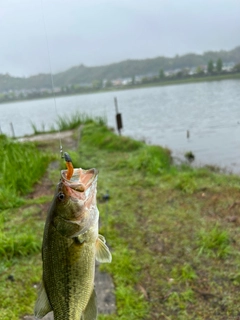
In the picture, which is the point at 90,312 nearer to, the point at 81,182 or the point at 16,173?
the point at 81,182

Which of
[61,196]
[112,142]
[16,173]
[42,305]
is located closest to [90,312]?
[42,305]

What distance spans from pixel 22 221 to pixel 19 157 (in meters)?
2.45

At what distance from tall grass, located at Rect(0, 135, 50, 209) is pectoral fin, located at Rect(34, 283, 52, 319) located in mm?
3875

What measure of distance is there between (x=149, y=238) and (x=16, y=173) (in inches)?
131

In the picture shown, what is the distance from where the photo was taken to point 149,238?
5.27 metres

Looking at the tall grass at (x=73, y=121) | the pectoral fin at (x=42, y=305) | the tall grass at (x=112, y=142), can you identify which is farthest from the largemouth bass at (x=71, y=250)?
the tall grass at (x=73, y=121)

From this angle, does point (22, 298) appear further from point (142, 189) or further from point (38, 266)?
point (142, 189)

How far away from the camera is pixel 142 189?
7.46 m

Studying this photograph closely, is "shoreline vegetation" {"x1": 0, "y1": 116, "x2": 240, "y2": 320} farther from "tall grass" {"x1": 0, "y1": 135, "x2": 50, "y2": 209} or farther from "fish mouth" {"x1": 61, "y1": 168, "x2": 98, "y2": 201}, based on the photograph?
"fish mouth" {"x1": 61, "y1": 168, "x2": 98, "y2": 201}

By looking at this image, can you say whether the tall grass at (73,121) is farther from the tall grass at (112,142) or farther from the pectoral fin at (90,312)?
the pectoral fin at (90,312)

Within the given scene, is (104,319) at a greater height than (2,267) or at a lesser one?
lesser

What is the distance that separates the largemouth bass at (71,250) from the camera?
1.81 meters

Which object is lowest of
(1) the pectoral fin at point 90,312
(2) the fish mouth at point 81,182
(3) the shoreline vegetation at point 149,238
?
(3) the shoreline vegetation at point 149,238

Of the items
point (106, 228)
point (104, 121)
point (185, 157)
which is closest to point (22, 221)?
point (106, 228)
